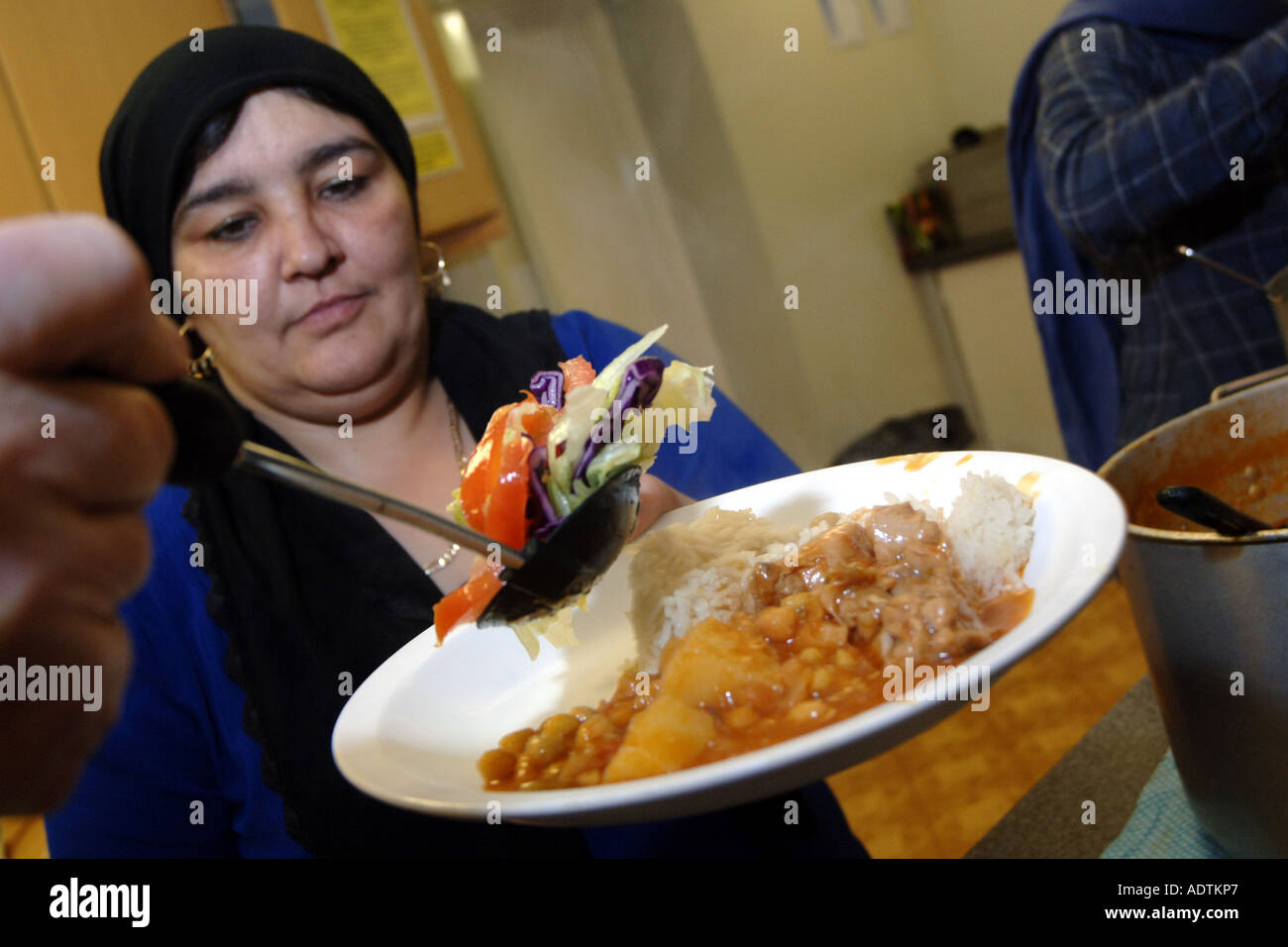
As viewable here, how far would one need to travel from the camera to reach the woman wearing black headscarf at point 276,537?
51.4 inches

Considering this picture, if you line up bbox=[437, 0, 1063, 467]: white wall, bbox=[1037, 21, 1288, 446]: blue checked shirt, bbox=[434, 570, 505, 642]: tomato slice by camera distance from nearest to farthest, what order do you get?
bbox=[434, 570, 505, 642]: tomato slice, bbox=[1037, 21, 1288, 446]: blue checked shirt, bbox=[437, 0, 1063, 467]: white wall

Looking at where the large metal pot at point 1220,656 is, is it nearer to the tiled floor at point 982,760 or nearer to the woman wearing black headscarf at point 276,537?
the woman wearing black headscarf at point 276,537

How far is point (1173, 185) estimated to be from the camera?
1.75 metres

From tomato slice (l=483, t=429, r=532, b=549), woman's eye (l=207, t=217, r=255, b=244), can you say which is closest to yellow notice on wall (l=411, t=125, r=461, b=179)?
woman's eye (l=207, t=217, r=255, b=244)

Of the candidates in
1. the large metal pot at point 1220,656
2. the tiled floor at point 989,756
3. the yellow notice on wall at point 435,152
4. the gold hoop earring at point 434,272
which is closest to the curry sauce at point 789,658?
the large metal pot at point 1220,656

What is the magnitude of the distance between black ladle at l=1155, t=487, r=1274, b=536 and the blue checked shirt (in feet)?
4.35

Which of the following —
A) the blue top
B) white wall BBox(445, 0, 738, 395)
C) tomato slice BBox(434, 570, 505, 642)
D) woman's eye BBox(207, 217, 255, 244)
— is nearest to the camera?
tomato slice BBox(434, 570, 505, 642)

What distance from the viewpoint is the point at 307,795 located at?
1291 millimetres

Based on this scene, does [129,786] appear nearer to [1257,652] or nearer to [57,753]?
[57,753]

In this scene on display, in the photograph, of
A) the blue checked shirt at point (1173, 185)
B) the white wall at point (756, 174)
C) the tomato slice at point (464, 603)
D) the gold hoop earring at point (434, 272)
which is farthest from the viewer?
the white wall at point (756, 174)

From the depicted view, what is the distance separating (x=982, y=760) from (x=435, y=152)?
2843mm

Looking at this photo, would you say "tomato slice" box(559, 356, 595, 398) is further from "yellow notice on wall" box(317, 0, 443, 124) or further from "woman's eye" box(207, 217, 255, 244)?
"yellow notice on wall" box(317, 0, 443, 124)

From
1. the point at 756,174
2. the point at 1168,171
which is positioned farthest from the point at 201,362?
the point at 756,174

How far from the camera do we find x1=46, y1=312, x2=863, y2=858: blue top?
1.29 metres
